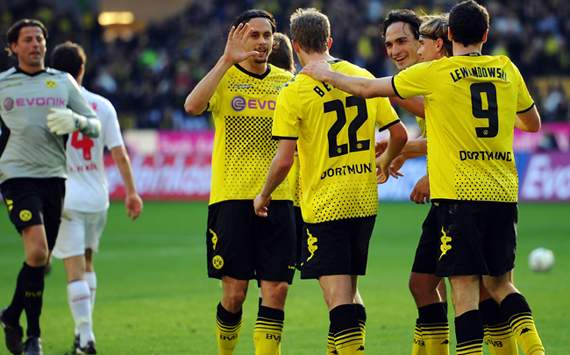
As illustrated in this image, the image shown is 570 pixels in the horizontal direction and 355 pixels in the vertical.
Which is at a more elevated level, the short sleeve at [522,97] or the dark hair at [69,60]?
the dark hair at [69,60]

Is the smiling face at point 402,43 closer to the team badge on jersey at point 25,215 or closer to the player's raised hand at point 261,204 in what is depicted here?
the player's raised hand at point 261,204

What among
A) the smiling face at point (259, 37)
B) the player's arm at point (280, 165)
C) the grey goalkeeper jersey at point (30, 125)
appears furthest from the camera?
the grey goalkeeper jersey at point (30, 125)

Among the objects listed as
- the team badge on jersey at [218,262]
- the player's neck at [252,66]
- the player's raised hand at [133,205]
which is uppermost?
the player's neck at [252,66]

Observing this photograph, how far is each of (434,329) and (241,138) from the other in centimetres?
195

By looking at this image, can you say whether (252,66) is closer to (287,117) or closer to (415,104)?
(287,117)

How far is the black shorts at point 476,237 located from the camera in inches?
292

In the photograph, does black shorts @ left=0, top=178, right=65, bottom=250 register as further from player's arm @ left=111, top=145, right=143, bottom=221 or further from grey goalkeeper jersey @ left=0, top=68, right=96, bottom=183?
player's arm @ left=111, top=145, right=143, bottom=221

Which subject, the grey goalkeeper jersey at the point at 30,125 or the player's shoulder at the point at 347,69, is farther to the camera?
the grey goalkeeper jersey at the point at 30,125

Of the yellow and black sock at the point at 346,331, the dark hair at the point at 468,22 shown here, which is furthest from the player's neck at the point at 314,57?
the yellow and black sock at the point at 346,331

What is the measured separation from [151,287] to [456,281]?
782 centimetres

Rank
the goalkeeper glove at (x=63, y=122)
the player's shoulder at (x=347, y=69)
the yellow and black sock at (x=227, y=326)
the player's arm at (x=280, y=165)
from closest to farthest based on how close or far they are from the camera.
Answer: the player's arm at (x=280, y=165)
the player's shoulder at (x=347, y=69)
the yellow and black sock at (x=227, y=326)
the goalkeeper glove at (x=63, y=122)

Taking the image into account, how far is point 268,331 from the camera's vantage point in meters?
8.21

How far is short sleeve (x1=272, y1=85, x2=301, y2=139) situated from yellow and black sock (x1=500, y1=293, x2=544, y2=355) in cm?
178

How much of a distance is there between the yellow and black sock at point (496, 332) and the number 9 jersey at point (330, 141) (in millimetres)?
1131
